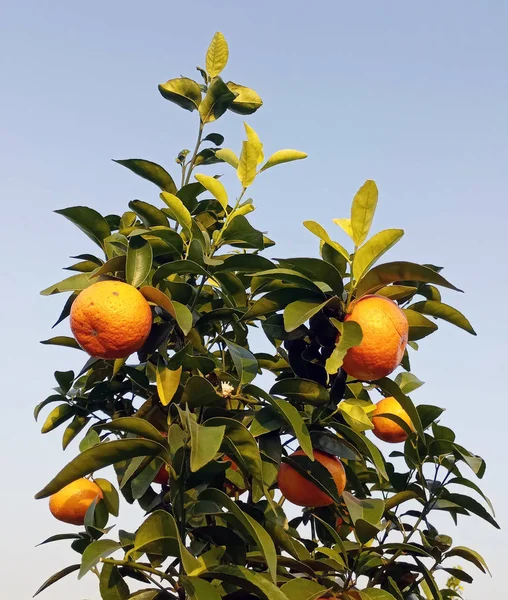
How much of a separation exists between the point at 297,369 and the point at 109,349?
1.95 feet

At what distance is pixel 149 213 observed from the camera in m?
2.32

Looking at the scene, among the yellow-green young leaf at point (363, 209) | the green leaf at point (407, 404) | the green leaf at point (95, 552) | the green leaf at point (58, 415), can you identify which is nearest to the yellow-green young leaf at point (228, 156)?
the yellow-green young leaf at point (363, 209)

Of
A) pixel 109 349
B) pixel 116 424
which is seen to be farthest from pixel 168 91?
pixel 116 424

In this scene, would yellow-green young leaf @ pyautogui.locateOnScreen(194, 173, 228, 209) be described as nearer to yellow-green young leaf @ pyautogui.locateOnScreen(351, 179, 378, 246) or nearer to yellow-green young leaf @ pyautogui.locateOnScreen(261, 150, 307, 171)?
yellow-green young leaf @ pyautogui.locateOnScreen(261, 150, 307, 171)

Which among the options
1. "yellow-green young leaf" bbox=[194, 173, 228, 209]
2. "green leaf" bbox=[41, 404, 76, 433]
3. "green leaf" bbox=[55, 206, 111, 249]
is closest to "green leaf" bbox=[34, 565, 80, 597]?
"green leaf" bbox=[41, 404, 76, 433]

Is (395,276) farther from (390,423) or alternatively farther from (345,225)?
(390,423)

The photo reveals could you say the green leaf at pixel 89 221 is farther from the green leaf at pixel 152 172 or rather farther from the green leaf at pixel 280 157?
the green leaf at pixel 280 157

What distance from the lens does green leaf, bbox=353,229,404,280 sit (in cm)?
209

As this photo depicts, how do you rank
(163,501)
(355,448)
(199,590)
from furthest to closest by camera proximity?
(163,501) → (355,448) → (199,590)

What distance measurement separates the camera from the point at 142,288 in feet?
6.68

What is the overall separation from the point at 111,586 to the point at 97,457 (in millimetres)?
535

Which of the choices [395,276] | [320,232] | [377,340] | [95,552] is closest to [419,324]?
[395,276]

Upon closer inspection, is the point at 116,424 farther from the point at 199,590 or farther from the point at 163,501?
the point at 163,501

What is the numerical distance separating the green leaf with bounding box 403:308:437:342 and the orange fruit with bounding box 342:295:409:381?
19 centimetres
